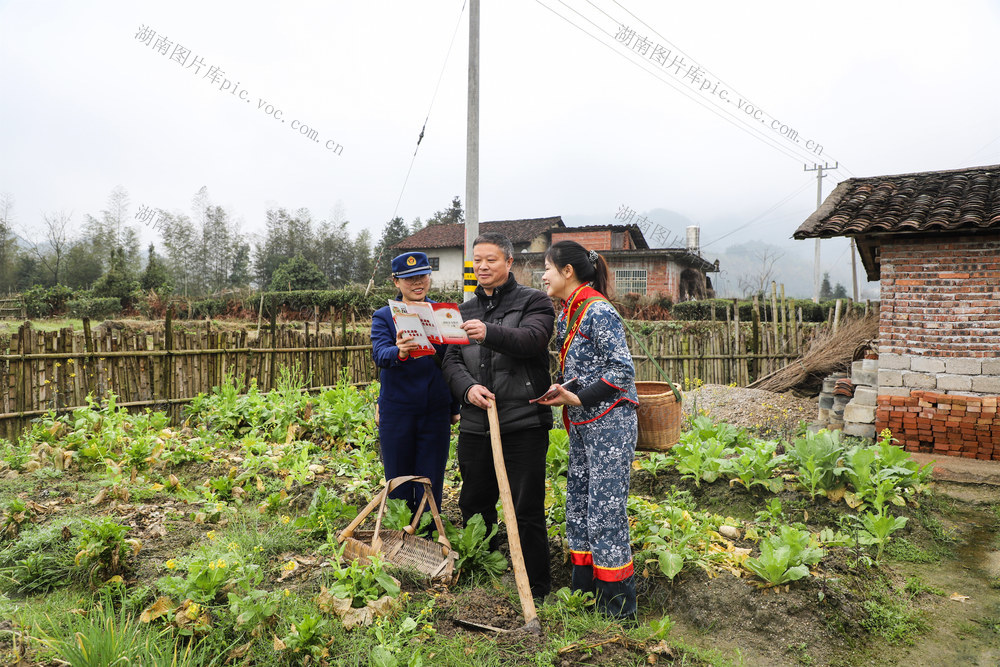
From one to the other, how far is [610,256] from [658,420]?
2397cm

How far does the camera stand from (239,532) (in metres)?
3.77

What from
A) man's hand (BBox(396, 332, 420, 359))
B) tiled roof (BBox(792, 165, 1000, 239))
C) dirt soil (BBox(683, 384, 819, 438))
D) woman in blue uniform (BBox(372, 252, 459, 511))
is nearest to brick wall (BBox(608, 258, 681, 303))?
dirt soil (BBox(683, 384, 819, 438))

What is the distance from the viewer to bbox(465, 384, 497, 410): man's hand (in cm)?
304

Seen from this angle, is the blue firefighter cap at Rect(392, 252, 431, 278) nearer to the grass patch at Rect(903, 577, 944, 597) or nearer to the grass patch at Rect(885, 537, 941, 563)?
the grass patch at Rect(903, 577, 944, 597)

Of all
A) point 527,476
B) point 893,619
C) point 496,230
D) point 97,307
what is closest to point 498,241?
point 527,476

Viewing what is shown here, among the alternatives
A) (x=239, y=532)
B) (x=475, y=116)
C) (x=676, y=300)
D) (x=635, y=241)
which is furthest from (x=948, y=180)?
(x=635, y=241)

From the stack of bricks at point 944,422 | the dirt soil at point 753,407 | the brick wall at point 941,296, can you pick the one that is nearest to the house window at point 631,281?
the dirt soil at point 753,407

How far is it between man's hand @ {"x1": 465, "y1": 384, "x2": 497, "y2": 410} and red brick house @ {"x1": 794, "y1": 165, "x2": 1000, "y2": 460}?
207 inches

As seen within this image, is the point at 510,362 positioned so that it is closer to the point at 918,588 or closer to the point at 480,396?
the point at 480,396

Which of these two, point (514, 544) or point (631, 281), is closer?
point (514, 544)

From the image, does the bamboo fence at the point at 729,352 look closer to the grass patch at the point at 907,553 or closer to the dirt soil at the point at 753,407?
the dirt soil at the point at 753,407

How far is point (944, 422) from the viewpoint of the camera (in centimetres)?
648

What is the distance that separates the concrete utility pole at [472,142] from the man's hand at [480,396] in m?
5.58

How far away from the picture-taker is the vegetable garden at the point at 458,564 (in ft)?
8.51
